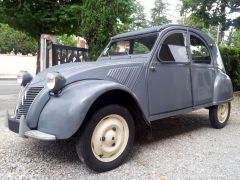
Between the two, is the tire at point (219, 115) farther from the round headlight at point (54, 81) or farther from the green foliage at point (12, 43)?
the green foliage at point (12, 43)

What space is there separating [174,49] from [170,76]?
1.76ft

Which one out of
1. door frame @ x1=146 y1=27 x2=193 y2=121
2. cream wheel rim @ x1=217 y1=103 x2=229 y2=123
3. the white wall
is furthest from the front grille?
the white wall

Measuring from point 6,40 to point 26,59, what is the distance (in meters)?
14.8

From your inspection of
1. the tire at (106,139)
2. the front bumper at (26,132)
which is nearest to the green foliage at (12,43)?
the front bumper at (26,132)

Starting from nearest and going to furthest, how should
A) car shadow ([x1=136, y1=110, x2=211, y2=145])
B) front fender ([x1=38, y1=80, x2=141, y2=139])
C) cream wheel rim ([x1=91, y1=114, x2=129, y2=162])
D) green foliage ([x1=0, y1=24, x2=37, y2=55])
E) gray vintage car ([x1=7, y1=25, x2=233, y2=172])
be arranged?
front fender ([x1=38, y1=80, x2=141, y2=139]), gray vintage car ([x1=7, y1=25, x2=233, y2=172]), cream wheel rim ([x1=91, y1=114, x2=129, y2=162]), car shadow ([x1=136, y1=110, x2=211, y2=145]), green foliage ([x1=0, y1=24, x2=37, y2=55])

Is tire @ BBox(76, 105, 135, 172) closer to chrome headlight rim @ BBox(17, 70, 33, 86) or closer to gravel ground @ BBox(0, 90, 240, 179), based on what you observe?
gravel ground @ BBox(0, 90, 240, 179)

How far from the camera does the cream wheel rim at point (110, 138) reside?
3.80 metres

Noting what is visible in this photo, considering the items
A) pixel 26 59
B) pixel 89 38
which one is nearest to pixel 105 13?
pixel 89 38

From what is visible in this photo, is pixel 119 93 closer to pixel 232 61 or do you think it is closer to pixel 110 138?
pixel 110 138

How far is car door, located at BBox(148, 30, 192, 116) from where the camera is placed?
15.4 ft

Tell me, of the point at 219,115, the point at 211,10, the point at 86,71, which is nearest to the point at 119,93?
the point at 86,71

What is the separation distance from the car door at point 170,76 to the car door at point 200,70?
0.20 metres

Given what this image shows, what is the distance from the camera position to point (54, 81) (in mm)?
3680

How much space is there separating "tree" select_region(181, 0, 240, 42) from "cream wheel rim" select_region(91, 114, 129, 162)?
10.4 metres
